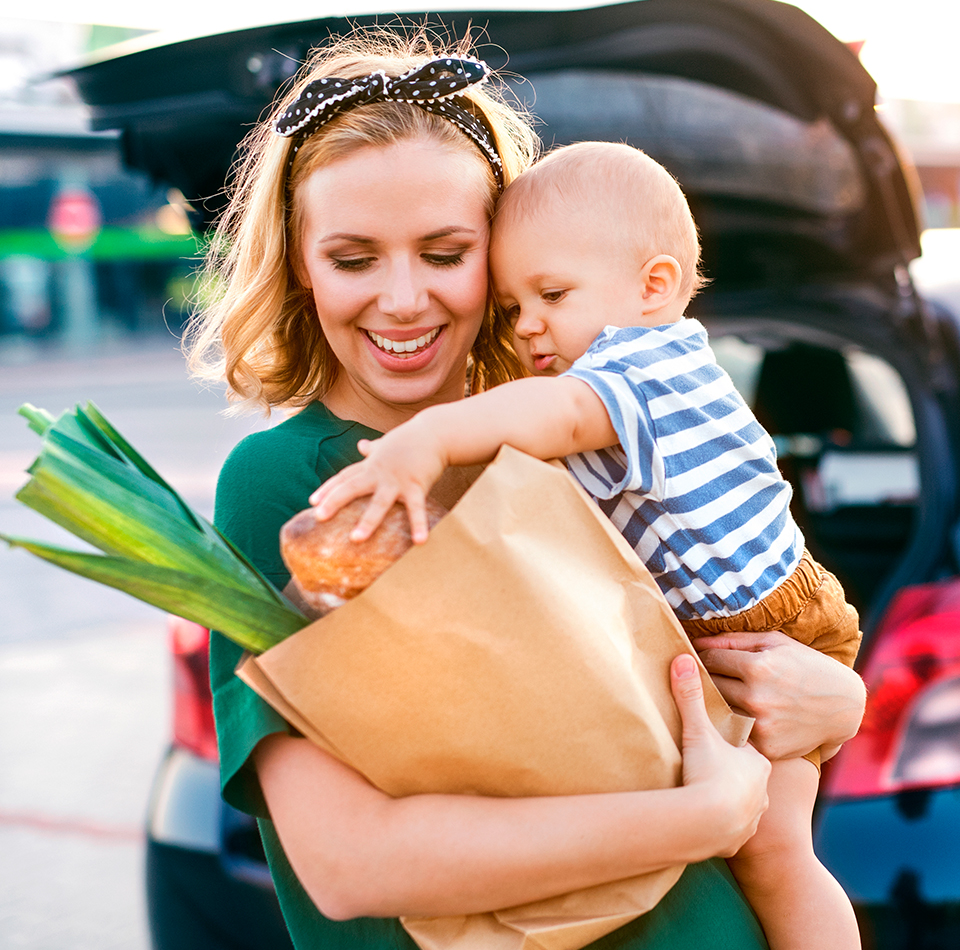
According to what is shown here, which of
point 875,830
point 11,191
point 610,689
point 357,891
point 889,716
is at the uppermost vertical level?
point 610,689

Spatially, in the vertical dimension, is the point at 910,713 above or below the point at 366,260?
below

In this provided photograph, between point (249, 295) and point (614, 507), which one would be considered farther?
point (249, 295)

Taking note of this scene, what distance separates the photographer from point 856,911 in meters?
1.78

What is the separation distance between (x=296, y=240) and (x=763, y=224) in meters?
1.44

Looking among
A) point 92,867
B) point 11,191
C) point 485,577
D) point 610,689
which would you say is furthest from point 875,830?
point 11,191

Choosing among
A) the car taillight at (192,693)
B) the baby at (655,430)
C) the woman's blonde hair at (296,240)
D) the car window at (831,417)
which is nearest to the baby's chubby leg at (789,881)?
the baby at (655,430)

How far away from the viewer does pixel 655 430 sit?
3.62 ft

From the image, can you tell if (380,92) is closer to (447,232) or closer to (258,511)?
(447,232)

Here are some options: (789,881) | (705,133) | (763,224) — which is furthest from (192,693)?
(763,224)

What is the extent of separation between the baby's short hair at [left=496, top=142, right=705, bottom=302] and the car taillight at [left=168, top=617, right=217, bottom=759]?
1318 millimetres

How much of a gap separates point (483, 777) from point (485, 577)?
211 mm

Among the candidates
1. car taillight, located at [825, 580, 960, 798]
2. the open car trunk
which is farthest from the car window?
car taillight, located at [825, 580, 960, 798]

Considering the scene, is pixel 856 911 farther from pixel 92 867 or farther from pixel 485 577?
pixel 92 867

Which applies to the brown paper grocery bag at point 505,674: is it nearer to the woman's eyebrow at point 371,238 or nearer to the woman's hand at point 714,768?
the woman's hand at point 714,768
